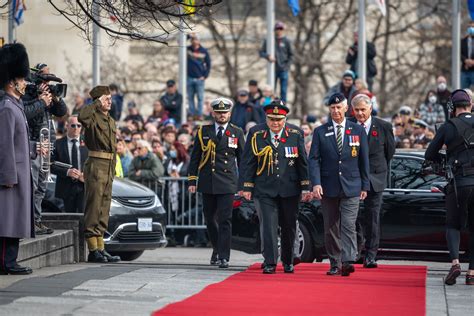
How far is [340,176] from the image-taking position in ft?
53.9

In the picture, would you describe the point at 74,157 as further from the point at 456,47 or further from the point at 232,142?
the point at 456,47

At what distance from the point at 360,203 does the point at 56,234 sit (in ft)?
12.3

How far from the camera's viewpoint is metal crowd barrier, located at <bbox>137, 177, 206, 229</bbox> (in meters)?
24.7

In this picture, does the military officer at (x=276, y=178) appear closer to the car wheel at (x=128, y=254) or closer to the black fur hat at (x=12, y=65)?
the black fur hat at (x=12, y=65)

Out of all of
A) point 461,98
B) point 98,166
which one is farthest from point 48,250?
point 461,98

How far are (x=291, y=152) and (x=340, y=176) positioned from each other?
64cm

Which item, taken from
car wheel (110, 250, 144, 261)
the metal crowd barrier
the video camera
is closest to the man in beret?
the video camera

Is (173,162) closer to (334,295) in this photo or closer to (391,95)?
(334,295)

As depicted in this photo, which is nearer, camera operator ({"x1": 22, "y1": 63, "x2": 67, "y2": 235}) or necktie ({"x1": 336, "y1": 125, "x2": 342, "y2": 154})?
camera operator ({"x1": 22, "y1": 63, "x2": 67, "y2": 235})

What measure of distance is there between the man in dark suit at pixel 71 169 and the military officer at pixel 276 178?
11.5 feet

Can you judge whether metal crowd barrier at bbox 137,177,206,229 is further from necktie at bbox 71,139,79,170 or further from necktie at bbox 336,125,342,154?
necktie at bbox 336,125,342,154

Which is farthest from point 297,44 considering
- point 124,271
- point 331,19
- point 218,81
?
point 124,271

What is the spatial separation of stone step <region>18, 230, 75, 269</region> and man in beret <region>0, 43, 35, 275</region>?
2.73 feet

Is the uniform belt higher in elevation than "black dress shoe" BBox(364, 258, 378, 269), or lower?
higher
